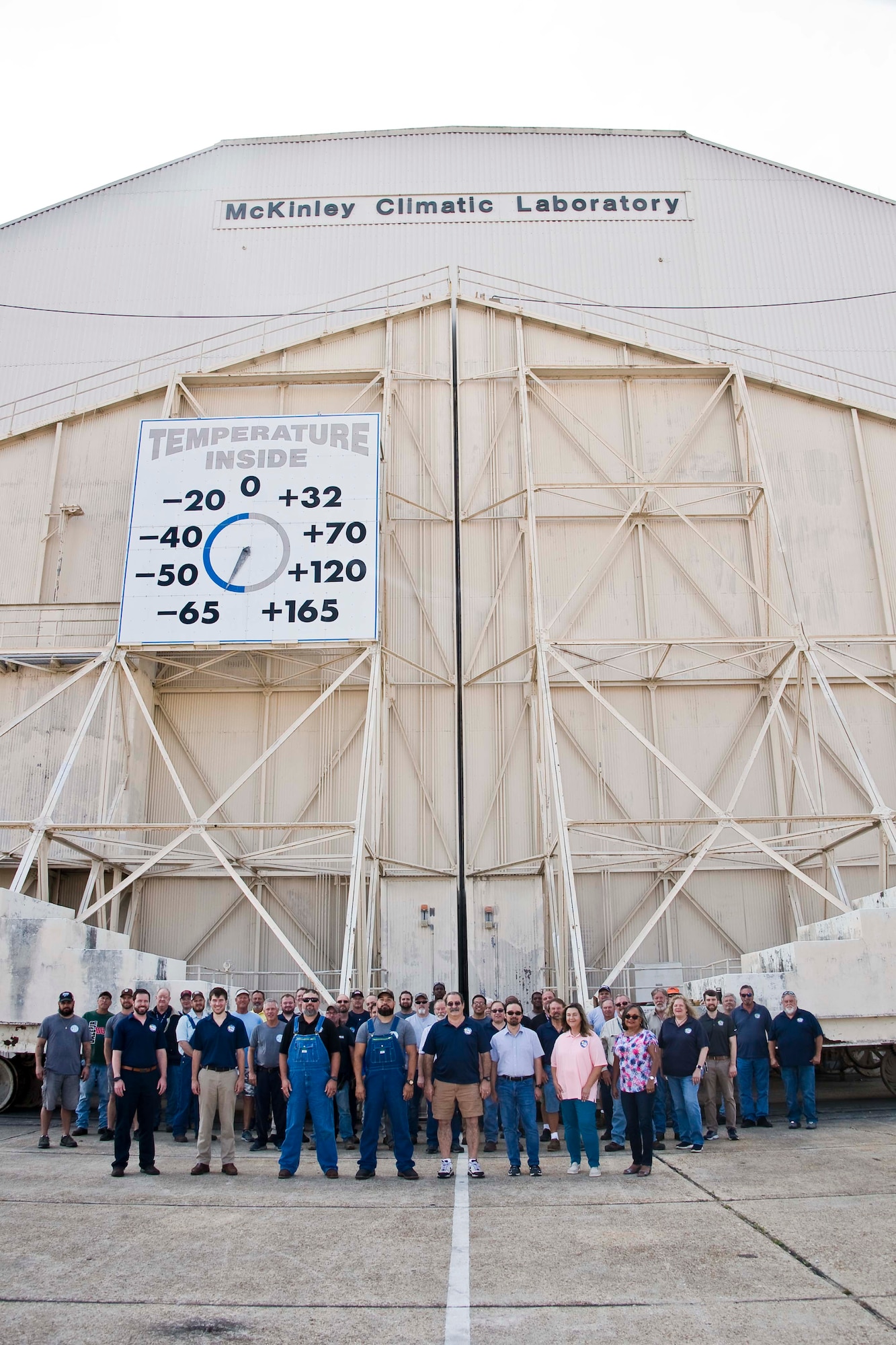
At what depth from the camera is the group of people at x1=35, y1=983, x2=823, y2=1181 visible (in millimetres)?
8844

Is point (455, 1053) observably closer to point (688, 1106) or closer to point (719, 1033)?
point (688, 1106)

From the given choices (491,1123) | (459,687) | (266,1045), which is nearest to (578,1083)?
(491,1123)

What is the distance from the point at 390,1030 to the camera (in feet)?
30.2

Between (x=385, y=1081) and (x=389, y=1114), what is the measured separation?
0.94 feet

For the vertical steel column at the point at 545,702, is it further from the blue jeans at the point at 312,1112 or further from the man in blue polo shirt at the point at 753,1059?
the blue jeans at the point at 312,1112

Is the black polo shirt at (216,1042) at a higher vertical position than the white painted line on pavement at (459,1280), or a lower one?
higher

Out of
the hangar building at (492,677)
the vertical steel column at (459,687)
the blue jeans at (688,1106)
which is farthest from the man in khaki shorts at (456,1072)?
the vertical steel column at (459,687)

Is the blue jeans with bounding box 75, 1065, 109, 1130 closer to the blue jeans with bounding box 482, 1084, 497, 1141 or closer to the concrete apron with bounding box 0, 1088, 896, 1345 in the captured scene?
the concrete apron with bounding box 0, 1088, 896, 1345

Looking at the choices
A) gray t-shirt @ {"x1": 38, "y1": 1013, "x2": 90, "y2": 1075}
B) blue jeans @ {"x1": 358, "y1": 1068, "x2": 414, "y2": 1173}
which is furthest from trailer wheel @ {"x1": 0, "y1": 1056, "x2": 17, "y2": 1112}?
blue jeans @ {"x1": 358, "y1": 1068, "x2": 414, "y2": 1173}

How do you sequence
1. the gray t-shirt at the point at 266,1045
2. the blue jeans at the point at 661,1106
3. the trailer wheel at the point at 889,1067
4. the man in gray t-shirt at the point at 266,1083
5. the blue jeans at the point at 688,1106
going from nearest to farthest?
1. the blue jeans at the point at 688,1106
2. the man in gray t-shirt at the point at 266,1083
3. the gray t-shirt at the point at 266,1045
4. the blue jeans at the point at 661,1106
5. the trailer wheel at the point at 889,1067

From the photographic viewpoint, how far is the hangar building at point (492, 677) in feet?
62.4

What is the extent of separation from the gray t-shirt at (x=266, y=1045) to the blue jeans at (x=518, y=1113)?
8.21ft

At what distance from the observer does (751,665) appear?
826 inches

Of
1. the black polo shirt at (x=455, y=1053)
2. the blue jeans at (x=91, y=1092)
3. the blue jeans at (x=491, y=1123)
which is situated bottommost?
the blue jeans at (x=491, y=1123)
